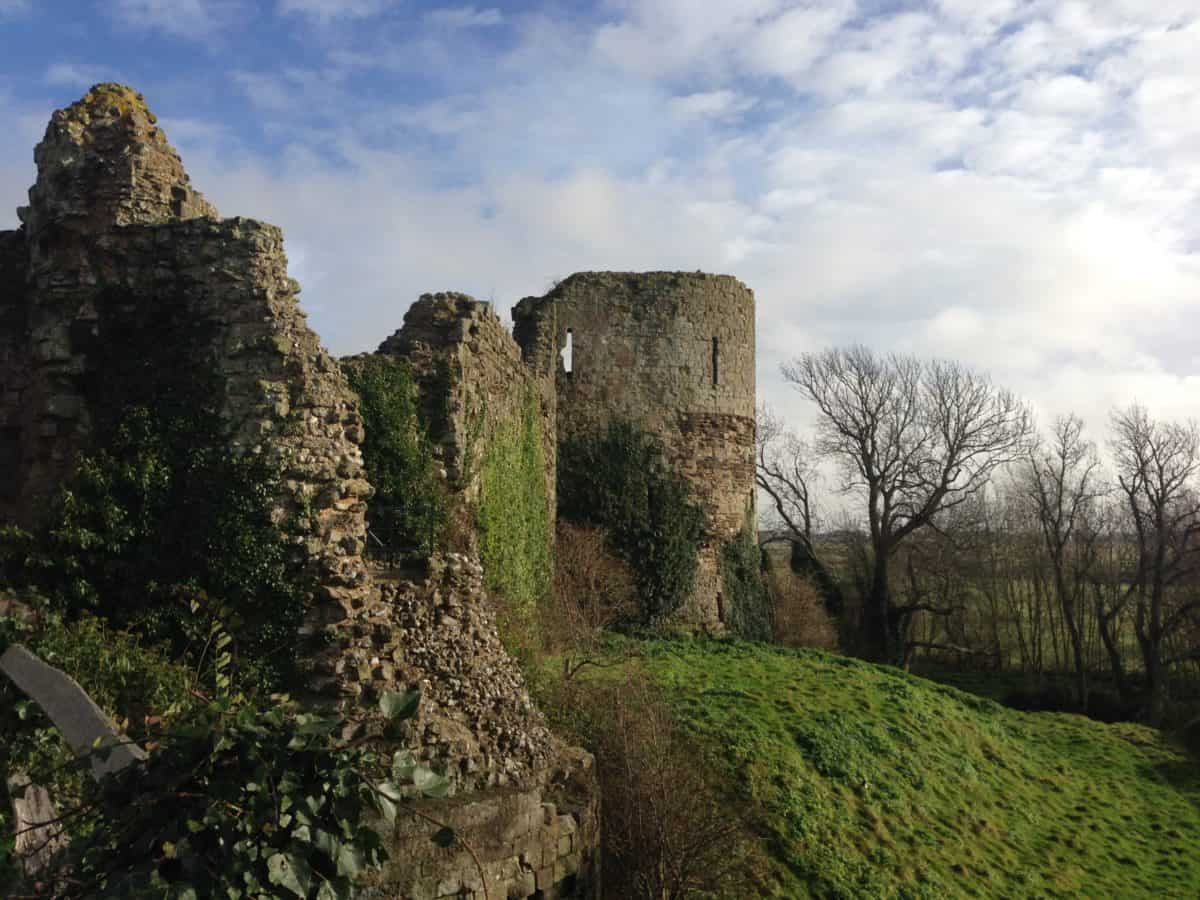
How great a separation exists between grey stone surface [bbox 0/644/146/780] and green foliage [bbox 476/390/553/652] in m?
6.56

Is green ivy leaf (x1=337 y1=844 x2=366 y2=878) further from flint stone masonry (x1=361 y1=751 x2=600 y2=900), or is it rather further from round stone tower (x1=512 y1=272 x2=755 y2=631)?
round stone tower (x1=512 y1=272 x2=755 y2=631)

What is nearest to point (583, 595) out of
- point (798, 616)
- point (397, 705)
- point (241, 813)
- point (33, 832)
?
point (798, 616)

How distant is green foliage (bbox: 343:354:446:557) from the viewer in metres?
9.98

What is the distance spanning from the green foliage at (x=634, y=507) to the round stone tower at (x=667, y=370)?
0.43 metres

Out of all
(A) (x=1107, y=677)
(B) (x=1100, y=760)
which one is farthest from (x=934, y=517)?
(B) (x=1100, y=760)

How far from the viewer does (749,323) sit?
23.2 meters

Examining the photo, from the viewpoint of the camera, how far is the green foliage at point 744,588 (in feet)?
73.2

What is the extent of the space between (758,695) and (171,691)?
10783 millimetres

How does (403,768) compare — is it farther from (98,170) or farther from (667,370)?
(667,370)

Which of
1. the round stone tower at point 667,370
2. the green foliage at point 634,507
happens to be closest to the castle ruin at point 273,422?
the green foliage at point 634,507

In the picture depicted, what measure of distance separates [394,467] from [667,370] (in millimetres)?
12385

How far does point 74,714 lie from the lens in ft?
16.4

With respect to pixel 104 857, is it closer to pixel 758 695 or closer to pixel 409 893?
pixel 409 893

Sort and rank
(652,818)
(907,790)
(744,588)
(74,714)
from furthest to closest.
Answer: (744,588) < (907,790) < (652,818) < (74,714)
